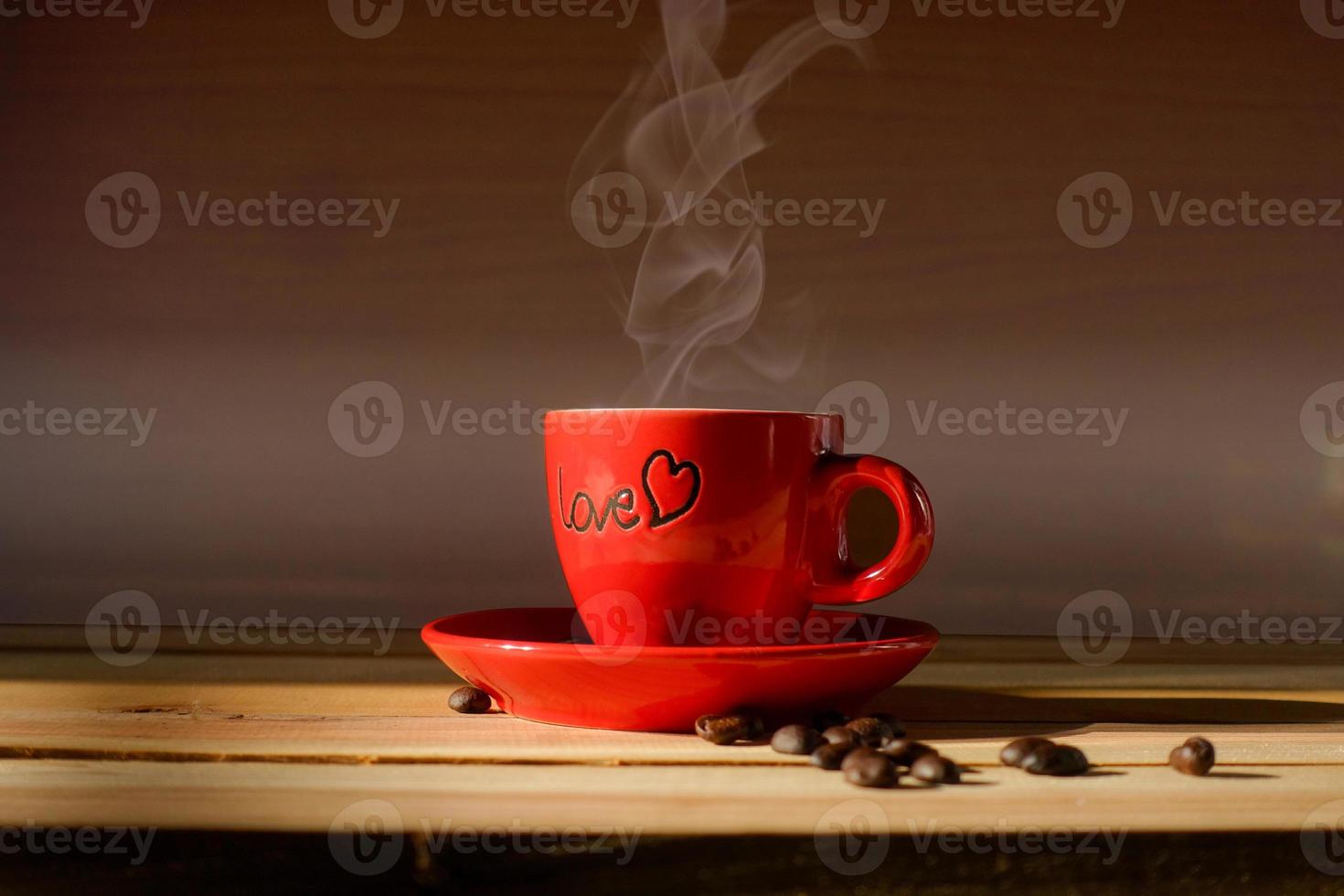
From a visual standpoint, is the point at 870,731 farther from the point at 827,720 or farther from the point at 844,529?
the point at 844,529

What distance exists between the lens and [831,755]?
52cm

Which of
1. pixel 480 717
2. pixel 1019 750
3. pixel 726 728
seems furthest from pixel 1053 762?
pixel 480 717

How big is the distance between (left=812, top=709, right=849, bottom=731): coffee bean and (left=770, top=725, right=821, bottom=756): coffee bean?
0.04 meters

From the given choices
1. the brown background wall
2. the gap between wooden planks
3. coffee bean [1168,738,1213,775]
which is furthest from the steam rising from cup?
coffee bean [1168,738,1213,775]

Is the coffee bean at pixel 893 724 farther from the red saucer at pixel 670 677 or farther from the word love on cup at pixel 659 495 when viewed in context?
the word love on cup at pixel 659 495

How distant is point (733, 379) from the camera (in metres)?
1.04

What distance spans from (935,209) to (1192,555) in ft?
1.25

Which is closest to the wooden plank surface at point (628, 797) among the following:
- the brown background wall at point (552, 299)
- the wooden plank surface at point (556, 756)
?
the wooden plank surface at point (556, 756)

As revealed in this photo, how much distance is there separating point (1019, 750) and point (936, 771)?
0.06m

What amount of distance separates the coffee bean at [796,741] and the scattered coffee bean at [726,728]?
0.02m

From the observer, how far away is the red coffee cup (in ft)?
2.05

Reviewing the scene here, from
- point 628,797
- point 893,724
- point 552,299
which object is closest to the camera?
point 628,797

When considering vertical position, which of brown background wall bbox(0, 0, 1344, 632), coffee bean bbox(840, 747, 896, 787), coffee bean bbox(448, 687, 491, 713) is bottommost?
coffee bean bbox(840, 747, 896, 787)

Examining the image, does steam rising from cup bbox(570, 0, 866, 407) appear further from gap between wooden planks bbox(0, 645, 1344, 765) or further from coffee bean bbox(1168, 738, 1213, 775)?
coffee bean bbox(1168, 738, 1213, 775)
